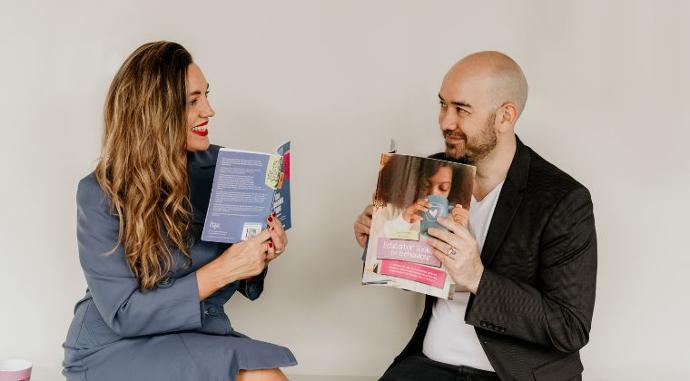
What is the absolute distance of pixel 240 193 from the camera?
194cm

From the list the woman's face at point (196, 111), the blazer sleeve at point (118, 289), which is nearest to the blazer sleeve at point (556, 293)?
the blazer sleeve at point (118, 289)

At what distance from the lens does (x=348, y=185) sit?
279 cm

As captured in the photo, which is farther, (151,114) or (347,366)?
(347,366)

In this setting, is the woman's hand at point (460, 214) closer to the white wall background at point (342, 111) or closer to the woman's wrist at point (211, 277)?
the woman's wrist at point (211, 277)

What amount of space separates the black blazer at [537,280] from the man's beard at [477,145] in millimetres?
94

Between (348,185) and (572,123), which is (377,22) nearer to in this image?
(348,185)

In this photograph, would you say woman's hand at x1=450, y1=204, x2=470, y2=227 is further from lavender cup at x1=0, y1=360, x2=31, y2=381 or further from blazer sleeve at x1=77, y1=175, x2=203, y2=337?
lavender cup at x1=0, y1=360, x2=31, y2=381

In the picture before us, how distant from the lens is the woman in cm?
187

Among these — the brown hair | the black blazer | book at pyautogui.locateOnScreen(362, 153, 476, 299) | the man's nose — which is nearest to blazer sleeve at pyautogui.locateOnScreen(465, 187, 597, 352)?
the black blazer

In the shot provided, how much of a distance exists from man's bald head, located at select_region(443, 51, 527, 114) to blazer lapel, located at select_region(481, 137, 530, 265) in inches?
7.8

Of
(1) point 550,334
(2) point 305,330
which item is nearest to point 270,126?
(2) point 305,330

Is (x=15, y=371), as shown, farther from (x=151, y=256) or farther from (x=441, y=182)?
(x=441, y=182)

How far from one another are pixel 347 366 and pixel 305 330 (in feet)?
0.66

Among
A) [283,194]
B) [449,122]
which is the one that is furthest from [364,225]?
[449,122]
